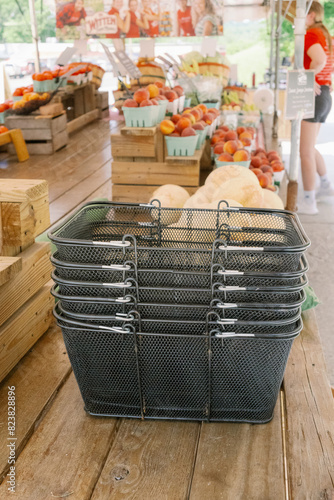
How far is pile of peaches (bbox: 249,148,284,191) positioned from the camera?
2.53m

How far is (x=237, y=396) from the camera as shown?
1056mm

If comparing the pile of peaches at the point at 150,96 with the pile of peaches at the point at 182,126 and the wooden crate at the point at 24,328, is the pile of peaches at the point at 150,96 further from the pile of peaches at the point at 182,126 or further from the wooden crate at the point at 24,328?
the wooden crate at the point at 24,328

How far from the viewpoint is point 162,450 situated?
1.02m

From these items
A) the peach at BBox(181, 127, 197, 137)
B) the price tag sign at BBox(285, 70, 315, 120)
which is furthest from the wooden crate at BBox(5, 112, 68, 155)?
the price tag sign at BBox(285, 70, 315, 120)

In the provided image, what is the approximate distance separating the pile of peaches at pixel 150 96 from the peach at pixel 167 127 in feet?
0.41

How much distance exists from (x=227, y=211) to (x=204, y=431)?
1.56 feet

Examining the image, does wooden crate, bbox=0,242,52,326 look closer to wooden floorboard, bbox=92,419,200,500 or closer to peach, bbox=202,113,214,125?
wooden floorboard, bbox=92,419,200,500

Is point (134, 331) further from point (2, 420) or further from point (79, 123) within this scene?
point (79, 123)

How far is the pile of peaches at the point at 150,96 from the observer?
2912 mm

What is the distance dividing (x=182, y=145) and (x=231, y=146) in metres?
0.30

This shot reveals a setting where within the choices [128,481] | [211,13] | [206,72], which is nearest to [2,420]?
[128,481]

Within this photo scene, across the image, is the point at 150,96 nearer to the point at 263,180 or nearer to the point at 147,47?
the point at 263,180

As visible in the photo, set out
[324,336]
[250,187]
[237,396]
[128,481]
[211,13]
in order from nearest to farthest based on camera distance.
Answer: [128,481] → [237,396] → [250,187] → [324,336] → [211,13]

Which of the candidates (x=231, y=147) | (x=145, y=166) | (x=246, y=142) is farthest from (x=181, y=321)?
(x=246, y=142)
